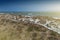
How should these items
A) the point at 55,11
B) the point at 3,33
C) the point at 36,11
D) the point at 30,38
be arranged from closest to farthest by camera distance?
the point at 30,38
the point at 3,33
the point at 55,11
the point at 36,11

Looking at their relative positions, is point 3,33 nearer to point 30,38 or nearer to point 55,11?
point 30,38

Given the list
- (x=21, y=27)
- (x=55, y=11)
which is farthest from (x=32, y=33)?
(x=55, y=11)

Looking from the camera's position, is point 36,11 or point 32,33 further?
point 36,11

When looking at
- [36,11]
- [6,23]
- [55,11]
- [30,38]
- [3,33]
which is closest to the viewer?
[30,38]

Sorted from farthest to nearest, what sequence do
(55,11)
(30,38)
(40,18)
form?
(55,11) < (40,18) < (30,38)

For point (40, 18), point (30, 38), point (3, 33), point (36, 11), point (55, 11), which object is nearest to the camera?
point (30, 38)

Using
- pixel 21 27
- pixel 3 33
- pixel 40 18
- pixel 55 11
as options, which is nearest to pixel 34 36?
pixel 21 27

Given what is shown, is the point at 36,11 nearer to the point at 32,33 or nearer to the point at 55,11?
the point at 55,11

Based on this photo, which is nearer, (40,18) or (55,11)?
(40,18)
